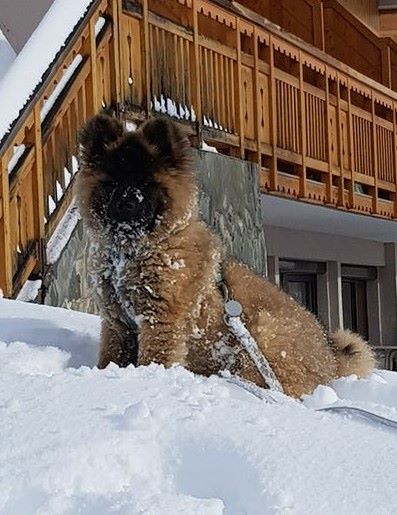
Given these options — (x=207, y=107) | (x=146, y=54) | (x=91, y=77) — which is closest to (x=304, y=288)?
(x=207, y=107)

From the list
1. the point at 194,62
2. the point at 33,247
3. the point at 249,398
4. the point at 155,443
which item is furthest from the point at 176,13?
the point at 155,443

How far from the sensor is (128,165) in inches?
186

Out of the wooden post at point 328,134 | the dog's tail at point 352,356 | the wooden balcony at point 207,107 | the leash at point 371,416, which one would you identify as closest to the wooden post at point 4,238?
the wooden balcony at point 207,107

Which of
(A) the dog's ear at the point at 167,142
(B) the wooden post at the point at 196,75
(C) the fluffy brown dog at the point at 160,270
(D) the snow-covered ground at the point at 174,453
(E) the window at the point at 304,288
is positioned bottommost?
(D) the snow-covered ground at the point at 174,453

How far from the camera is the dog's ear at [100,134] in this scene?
474cm

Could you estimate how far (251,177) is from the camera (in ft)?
36.4

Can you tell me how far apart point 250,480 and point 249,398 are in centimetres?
116

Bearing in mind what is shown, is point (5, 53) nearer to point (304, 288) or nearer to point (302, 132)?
point (302, 132)

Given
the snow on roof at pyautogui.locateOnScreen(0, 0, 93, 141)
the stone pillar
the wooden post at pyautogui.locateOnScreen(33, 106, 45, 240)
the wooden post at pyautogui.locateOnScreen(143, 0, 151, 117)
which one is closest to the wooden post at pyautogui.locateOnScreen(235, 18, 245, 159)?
the stone pillar

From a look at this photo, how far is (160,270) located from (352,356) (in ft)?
4.82

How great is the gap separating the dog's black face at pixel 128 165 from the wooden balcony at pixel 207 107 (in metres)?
2.35

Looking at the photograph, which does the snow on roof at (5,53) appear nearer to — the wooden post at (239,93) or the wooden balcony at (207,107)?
the wooden balcony at (207,107)

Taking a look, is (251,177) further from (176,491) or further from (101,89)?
(176,491)

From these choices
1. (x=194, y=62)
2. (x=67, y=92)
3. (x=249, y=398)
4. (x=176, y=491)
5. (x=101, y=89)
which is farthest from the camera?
(x=194, y=62)
